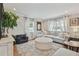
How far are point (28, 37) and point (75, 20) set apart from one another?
884mm

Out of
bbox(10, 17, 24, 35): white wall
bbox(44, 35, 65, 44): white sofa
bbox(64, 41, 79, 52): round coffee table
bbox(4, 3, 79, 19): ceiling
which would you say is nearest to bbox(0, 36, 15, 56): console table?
bbox(10, 17, 24, 35): white wall

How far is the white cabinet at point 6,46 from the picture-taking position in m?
1.99

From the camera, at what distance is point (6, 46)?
200 cm

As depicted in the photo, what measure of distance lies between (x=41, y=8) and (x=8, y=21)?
0.61 m

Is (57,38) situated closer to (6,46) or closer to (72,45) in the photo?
(72,45)

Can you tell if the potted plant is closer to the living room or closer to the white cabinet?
the living room

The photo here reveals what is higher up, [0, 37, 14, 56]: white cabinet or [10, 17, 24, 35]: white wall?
[10, 17, 24, 35]: white wall

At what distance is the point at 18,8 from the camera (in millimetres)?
2023

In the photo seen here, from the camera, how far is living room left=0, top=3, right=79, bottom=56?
2.02m

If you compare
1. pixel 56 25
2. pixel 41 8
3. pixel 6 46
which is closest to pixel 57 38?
pixel 56 25

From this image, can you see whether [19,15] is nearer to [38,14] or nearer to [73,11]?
[38,14]

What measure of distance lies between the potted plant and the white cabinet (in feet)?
0.49

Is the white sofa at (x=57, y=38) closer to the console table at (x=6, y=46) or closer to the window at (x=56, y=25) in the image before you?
the window at (x=56, y=25)

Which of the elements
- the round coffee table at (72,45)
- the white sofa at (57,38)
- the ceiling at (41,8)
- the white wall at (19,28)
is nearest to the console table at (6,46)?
the white wall at (19,28)
